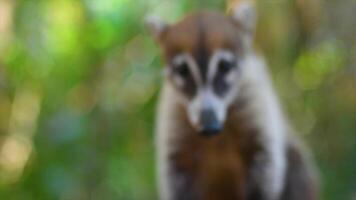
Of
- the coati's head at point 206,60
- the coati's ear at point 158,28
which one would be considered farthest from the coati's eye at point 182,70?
the coati's ear at point 158,28

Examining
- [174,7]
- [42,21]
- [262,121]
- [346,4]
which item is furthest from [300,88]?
[262,121]

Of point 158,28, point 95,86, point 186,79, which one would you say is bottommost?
point 186,79

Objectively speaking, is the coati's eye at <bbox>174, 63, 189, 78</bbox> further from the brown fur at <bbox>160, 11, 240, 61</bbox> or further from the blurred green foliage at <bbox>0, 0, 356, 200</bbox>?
the blurred green foliage at <bbox>0, 0, 356, 200</bbox>

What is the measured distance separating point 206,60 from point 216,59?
0.11 ft

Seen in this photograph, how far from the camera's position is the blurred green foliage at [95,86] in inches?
163

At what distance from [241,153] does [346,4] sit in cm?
152

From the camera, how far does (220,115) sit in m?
2.98

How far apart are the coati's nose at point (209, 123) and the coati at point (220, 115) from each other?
1.5 inches

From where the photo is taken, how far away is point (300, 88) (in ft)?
16.2

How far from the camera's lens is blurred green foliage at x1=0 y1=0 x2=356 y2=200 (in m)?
4.14

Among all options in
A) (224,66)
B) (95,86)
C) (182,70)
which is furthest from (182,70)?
(95,86)

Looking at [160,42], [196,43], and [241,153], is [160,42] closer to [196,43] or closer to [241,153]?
[196,43]

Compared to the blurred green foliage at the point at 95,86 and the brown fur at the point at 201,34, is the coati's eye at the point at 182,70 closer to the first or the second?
the brown fur at the point at 201,34

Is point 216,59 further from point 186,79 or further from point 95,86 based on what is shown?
point 95,86
